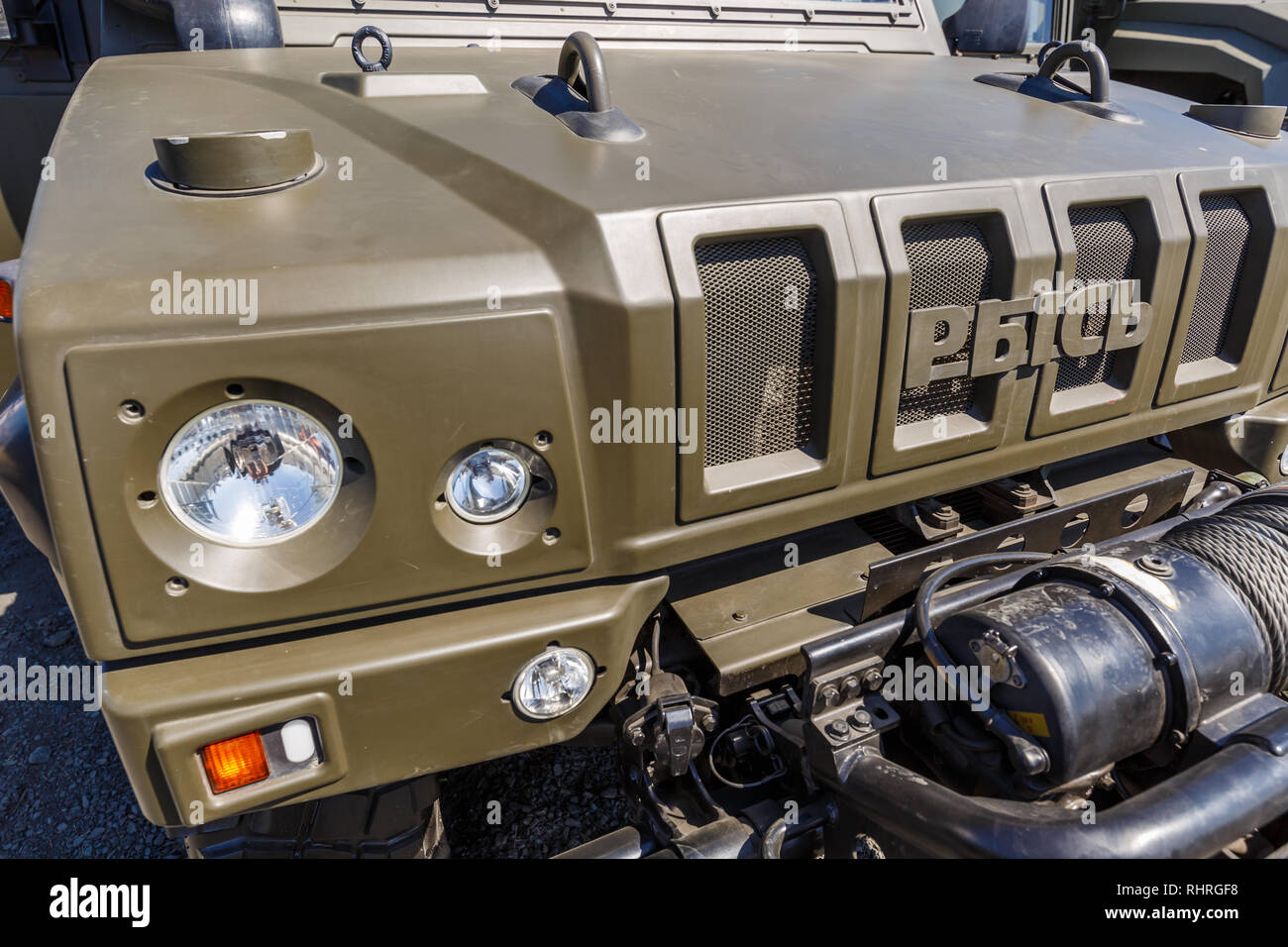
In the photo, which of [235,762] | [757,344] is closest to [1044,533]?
[757,344]

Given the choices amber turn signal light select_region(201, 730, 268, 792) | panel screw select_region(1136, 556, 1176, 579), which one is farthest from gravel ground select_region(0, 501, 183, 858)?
panel screw select_region(1136, 556, 1176, 579)

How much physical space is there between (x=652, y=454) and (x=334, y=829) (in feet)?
3.13

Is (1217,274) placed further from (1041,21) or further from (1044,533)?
(1041,21)

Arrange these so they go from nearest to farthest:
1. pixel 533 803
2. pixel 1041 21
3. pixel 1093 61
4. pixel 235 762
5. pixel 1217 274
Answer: pixel 235 762 → pixel 1217 274 → pixel 1093 61 → pixel 533 803 → pixel 1041 21

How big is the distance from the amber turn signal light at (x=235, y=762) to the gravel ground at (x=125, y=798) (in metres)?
0.95

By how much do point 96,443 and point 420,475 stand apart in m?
0.43

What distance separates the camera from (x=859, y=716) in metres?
1.74

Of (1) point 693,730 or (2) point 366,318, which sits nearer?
(2) point 366,318

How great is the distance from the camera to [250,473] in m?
1.39

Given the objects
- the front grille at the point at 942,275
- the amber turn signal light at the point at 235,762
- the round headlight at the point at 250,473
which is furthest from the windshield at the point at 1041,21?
the amber turn signal light at the point at 235,762

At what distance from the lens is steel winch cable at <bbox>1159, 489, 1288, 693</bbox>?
5.89 ft

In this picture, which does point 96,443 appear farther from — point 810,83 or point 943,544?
point 810,83

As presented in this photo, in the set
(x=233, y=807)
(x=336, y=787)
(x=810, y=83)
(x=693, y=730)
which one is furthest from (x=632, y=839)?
(x=810, y=83)

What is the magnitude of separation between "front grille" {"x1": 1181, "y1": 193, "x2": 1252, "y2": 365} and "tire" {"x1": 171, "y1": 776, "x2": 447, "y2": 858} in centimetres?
196
